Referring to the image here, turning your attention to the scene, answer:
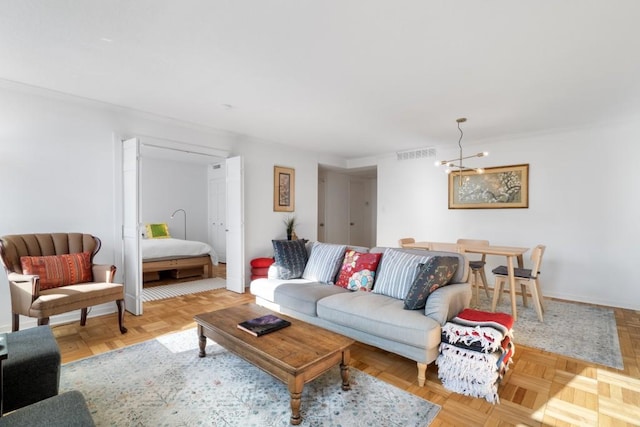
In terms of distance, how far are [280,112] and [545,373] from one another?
3.61 meters

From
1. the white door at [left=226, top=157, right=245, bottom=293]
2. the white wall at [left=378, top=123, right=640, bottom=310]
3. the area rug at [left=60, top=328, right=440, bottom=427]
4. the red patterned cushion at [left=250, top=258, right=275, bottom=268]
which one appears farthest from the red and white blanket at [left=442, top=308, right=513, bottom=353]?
the white door at [left=226, top=157, right=245, bottom=293]

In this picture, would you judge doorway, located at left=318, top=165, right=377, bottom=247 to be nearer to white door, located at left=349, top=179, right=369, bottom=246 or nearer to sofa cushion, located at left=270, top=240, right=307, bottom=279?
white door, located at left=349, top=179, right=369, bottom=246

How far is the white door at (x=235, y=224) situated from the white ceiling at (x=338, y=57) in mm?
954

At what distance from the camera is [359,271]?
10.3 feet

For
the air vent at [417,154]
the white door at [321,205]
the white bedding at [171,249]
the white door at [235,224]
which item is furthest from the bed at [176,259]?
→ the air vent at [417,154]

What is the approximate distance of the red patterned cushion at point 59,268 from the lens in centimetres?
282

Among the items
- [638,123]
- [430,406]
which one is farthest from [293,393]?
[638,123]

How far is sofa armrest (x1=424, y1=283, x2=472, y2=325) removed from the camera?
2.25m

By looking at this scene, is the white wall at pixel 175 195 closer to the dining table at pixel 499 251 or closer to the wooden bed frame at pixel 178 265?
the wooden bed frame at pixel 178 265

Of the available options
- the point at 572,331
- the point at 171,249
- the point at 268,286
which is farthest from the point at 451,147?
the point at 171,249

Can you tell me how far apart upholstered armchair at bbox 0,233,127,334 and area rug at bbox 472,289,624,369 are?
400 cm

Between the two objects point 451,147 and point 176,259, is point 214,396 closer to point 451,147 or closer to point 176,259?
point 176,259

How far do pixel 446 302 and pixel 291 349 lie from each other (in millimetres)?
1195

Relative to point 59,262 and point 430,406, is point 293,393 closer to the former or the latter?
point 430,406
